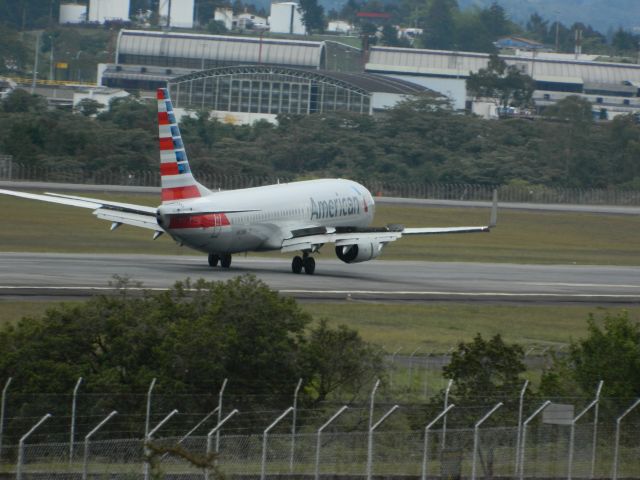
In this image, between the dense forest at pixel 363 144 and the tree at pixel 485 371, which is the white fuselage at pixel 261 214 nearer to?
the tree at pixel 485 371

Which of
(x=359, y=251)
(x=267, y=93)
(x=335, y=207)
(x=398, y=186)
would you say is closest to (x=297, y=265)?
(x=359, y=251)

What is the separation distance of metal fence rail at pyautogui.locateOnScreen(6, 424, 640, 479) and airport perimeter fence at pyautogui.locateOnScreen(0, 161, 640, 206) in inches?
3755

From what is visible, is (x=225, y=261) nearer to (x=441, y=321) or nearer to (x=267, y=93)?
(x=441, y=321)

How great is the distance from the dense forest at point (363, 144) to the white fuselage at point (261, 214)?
6011 cm

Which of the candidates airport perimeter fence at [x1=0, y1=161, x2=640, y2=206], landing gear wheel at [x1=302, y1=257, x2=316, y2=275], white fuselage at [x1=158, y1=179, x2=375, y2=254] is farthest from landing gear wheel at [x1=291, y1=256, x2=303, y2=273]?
airport perimeter fence at [x1=0, y1=161, x2=640, y2=206]

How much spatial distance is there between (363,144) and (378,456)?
131 metres

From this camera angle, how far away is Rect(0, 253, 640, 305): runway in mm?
53969

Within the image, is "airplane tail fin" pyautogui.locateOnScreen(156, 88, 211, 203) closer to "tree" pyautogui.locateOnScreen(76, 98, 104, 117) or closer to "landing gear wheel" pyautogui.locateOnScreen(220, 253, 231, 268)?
"landing gear wheel" pyautogui.locateOnScreen(220, 253, 231, 268)

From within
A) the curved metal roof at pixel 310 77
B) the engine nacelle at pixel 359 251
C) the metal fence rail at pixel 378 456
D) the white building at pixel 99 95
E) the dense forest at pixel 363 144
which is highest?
the curved metal roof at pixel 310 77

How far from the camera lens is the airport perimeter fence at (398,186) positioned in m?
123

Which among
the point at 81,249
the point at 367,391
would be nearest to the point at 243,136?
the point at 81,249

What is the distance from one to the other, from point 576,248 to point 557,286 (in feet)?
96.5

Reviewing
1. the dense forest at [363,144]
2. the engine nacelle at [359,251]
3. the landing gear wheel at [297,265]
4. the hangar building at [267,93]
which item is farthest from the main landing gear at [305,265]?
the hangar building at [267,93]

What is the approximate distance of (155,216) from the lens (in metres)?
59.3
